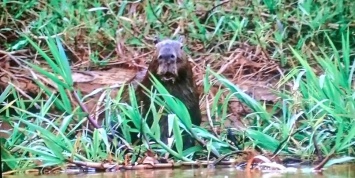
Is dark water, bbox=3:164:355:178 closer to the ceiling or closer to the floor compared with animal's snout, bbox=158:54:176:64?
closer to the floor

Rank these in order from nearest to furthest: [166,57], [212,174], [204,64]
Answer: [212,174] → [166,57] → [204,64]

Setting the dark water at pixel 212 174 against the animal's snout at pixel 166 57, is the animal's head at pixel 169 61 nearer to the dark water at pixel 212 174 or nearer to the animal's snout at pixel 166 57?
the animal's snout at pixel 166 57

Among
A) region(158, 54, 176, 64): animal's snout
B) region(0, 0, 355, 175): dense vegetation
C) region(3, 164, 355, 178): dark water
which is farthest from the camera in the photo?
region(158, 54, 176, 64): animal's snout

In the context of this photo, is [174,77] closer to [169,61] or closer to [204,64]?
[169,61]

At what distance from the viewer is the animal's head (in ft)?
16.5

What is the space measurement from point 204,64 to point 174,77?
108 cm

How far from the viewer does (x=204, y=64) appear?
6.15 metres

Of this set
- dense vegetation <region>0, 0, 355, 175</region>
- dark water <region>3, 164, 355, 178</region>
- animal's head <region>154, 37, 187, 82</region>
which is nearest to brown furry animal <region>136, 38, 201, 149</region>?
animal's head <region>154, 37, 187, 82</region>

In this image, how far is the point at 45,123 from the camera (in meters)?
4.72

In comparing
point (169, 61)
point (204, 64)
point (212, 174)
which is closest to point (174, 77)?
point (169, 61)

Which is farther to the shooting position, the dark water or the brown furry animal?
the brown furry animal

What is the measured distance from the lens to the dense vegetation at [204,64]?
4246mm

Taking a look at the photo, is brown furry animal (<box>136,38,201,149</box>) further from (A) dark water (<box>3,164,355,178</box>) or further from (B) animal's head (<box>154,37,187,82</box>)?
(A) dark water (<box>3,164,355,178</box>)

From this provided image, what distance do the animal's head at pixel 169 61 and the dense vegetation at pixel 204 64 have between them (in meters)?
0.21
